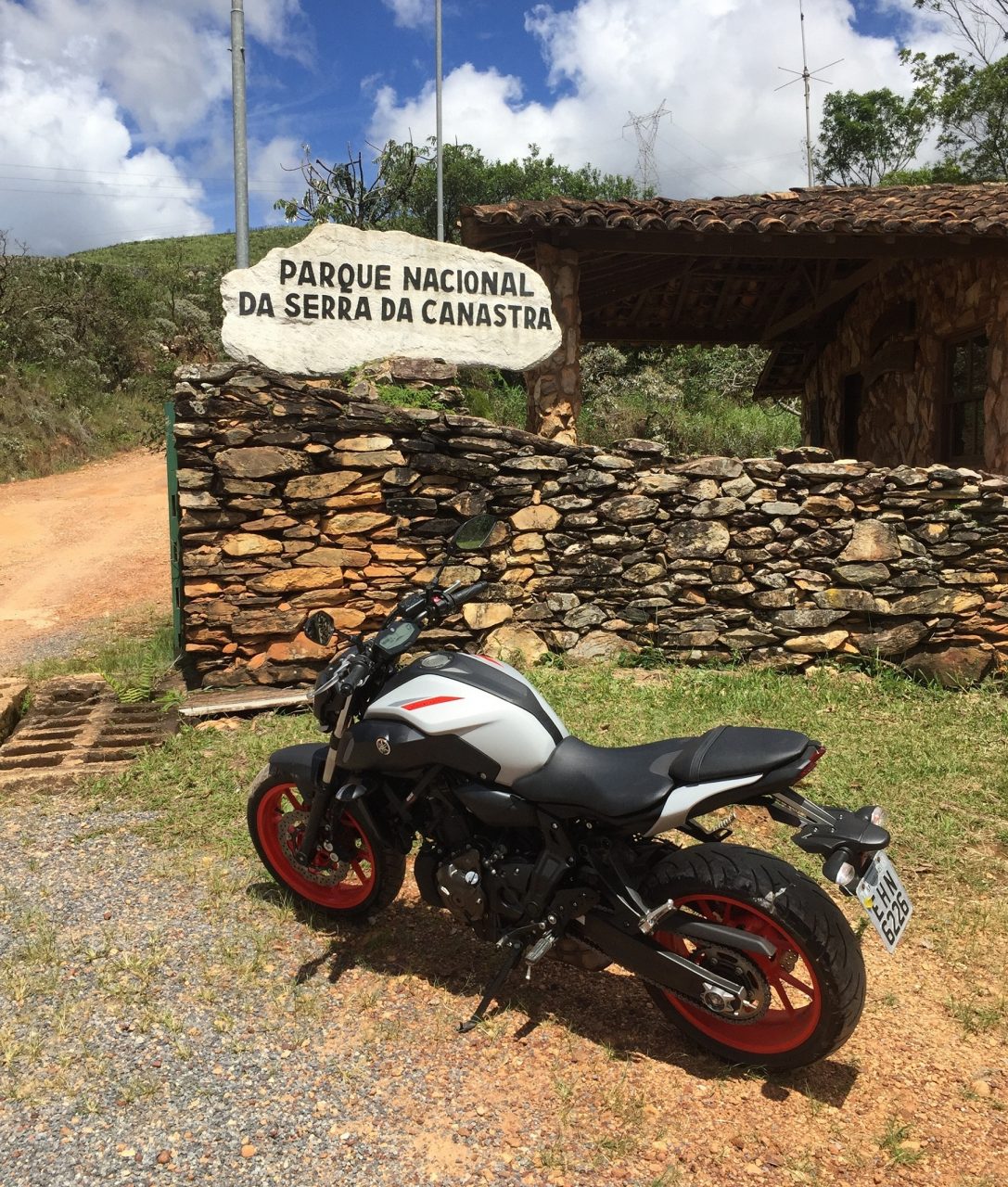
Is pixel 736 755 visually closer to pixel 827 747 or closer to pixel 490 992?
pixel 490 992

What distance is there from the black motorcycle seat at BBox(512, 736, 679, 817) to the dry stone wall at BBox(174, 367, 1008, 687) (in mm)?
3571

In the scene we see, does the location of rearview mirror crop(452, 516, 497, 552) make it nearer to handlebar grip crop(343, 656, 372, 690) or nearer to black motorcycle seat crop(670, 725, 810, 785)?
handlebar grip crop(343, 656, 372, 690)

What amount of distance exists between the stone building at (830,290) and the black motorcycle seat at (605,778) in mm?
5231

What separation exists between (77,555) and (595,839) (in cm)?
1083

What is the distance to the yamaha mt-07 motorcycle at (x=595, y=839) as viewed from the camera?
2311 mm

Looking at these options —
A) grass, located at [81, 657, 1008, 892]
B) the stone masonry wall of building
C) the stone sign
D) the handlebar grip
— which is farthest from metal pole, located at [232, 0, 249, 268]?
the stone masonry wall of building

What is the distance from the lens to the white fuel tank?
102 inches

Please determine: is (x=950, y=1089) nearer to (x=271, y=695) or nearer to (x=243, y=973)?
(x=243, y=973)

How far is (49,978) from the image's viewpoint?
2949mm

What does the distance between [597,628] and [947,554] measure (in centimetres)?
234

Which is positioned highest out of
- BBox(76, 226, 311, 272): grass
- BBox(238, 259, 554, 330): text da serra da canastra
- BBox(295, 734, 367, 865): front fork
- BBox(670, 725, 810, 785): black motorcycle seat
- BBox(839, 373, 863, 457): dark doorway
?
BBox(76, 226, 311, 272): grass

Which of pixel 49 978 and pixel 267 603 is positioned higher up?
pixel 267 603

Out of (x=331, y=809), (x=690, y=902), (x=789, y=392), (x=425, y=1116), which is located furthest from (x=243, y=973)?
(x=789, y=392)

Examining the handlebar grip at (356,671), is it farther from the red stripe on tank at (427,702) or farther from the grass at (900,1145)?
the grass at (900,1145)
